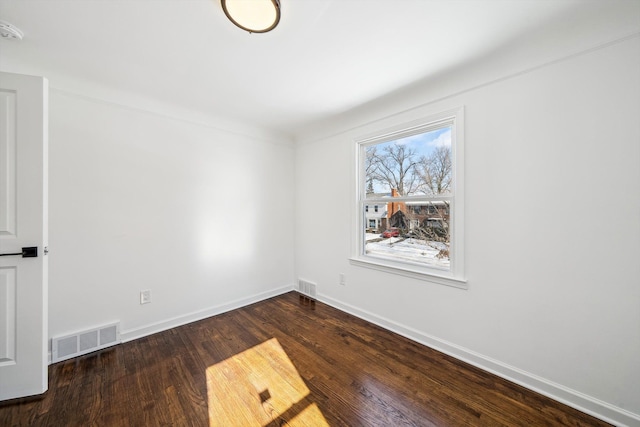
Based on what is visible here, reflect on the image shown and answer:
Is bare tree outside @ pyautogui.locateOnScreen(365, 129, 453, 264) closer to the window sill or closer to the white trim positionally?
the window sill

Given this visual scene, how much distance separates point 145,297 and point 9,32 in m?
2.22

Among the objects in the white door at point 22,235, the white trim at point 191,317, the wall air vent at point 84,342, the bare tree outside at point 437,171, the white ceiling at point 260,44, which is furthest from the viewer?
the white trim at point 191,317

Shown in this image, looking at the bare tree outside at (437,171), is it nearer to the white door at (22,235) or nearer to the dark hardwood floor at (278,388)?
the dark hardwood floor at (278,388)

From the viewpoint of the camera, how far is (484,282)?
189 cm

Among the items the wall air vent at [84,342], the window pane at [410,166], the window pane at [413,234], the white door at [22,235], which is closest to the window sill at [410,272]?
the window pane at [413,234]

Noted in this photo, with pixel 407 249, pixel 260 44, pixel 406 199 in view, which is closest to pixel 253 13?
pixel 260 44

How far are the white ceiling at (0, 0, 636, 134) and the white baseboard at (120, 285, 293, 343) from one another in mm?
2310

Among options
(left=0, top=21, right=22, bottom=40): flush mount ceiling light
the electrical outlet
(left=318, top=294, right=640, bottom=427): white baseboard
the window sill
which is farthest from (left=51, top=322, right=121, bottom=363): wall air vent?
(left=318, top=294, right=640, bottom=427): white baseboard

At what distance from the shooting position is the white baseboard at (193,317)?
231 centimetres

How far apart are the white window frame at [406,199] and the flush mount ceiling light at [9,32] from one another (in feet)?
9.08

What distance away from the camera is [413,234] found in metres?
2.45

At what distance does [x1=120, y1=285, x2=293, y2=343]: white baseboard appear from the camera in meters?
2.31

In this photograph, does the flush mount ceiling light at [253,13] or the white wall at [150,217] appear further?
the white wall at [150,217]

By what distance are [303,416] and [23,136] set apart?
103 inches
